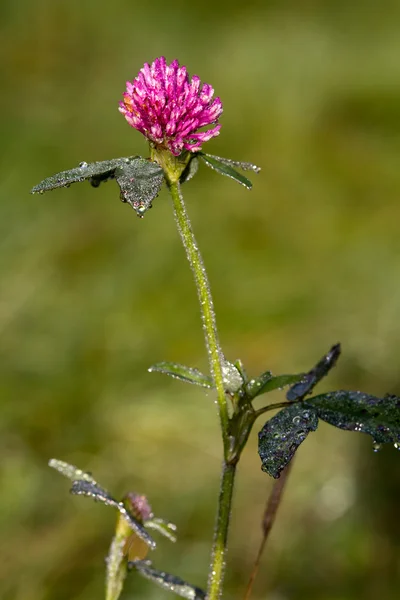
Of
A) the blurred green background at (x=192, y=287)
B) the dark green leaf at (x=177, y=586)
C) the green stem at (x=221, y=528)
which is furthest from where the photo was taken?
the blurred green background at (x=192, y=287)

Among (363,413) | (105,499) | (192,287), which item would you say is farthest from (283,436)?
(192,287)

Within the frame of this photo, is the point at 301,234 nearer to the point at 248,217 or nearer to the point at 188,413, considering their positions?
the point at 248,217

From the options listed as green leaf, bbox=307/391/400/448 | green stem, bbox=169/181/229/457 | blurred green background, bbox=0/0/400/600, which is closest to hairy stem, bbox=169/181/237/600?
green stem, bbox=169/181/229/457

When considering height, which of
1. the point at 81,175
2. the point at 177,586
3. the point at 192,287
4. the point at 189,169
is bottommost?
the point at 177,586

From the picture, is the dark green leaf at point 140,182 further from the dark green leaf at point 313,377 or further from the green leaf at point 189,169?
the dark green leaf at point 313,377

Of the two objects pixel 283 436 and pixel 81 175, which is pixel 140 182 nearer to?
pixel 81 175

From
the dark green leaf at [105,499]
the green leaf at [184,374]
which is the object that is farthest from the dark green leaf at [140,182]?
the dark green leaf at [105,499]
